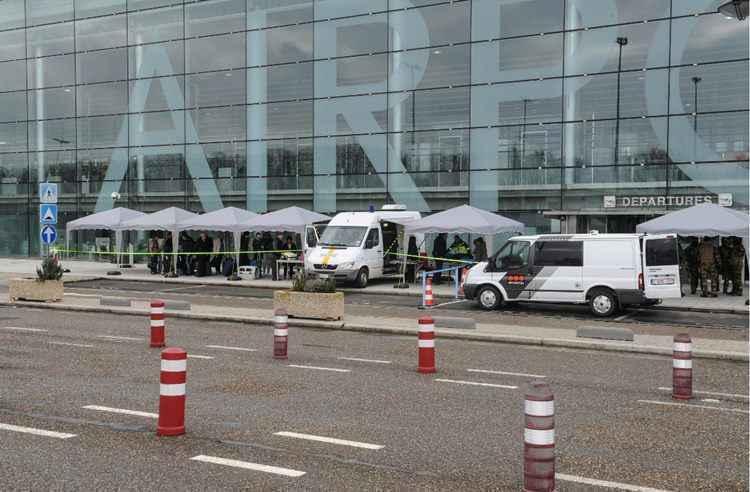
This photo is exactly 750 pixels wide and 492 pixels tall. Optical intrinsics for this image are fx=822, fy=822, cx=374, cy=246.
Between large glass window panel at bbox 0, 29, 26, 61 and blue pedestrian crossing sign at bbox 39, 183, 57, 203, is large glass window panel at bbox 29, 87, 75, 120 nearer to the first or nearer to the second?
large glass window panel at bbox 0, 29, 26, 61

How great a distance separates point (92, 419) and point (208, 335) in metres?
7.31

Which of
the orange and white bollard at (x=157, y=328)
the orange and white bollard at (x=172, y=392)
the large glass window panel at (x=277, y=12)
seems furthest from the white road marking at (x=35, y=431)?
the large glass window panel at (x=277, y=12)

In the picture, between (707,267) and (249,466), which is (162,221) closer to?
(707,267)

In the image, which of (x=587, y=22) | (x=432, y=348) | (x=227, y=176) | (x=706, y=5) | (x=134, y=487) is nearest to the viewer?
(x=134, y=487)

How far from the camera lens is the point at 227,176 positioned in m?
39.2

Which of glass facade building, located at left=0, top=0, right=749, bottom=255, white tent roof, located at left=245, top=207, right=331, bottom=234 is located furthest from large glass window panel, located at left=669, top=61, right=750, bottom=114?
white tent roof, located at left=245, top=207, right=331, bottom=234

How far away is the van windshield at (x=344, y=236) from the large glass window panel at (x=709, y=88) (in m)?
12.1

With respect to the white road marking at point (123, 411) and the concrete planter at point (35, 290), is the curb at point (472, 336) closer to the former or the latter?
the concrete planter at point (35, 290)

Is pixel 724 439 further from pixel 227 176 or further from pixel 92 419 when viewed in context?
pixel 227 176

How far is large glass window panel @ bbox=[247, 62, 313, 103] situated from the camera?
37456 millimetres

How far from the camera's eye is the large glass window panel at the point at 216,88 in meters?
39.2

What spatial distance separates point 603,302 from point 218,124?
25.1 m

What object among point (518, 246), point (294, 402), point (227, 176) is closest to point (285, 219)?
point (227, 176)

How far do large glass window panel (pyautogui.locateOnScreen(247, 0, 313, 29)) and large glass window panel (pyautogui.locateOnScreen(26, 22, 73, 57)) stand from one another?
11.7m
